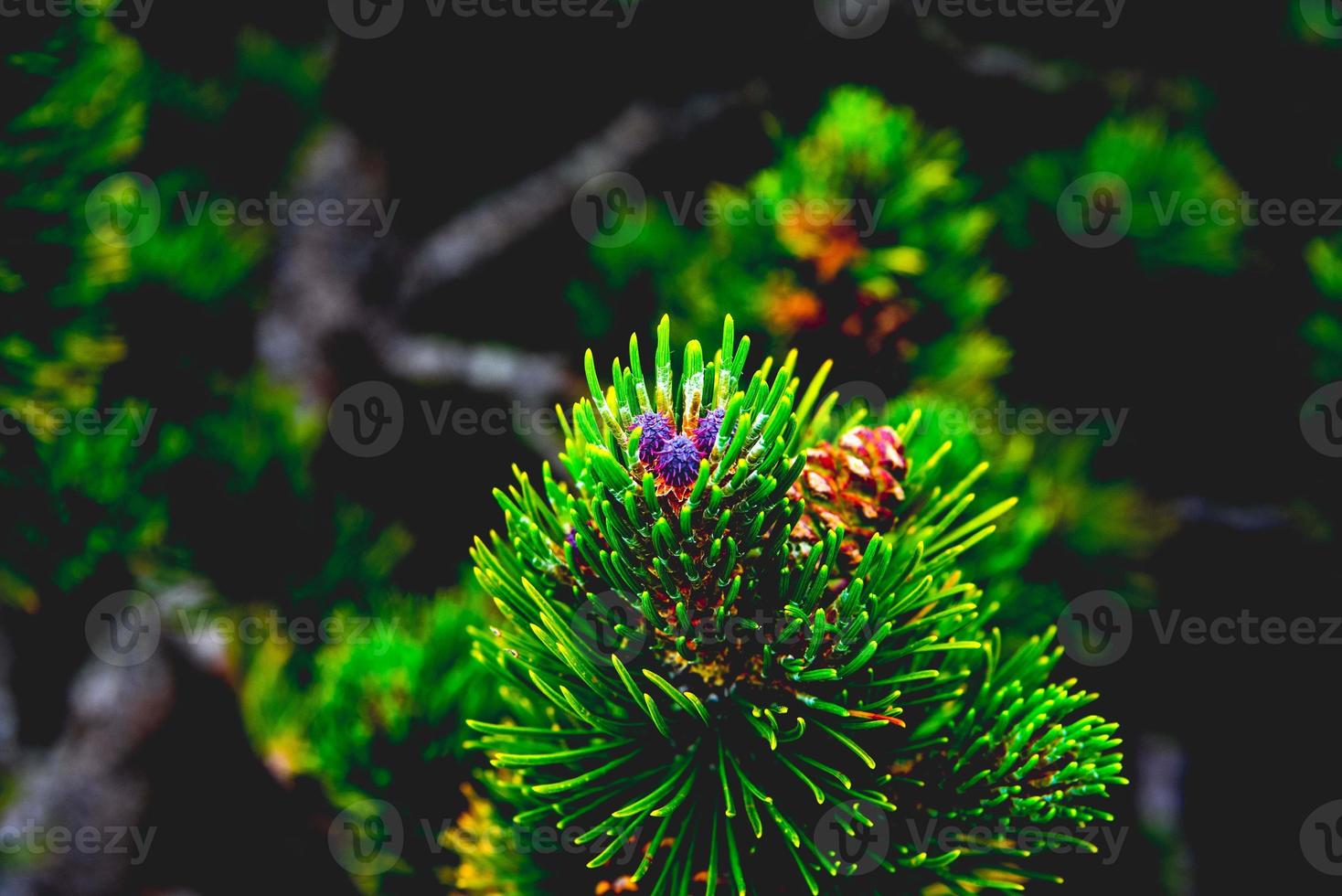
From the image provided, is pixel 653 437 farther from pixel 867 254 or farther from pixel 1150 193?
pixel 1150 193

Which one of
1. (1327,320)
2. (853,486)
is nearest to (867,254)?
(853,486)

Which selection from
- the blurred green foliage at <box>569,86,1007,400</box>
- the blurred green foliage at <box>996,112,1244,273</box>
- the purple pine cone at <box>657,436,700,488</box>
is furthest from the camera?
the blurred green foliage at <box>996,112,1244,273</box>

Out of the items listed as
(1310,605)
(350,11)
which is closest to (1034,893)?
(1310,605)

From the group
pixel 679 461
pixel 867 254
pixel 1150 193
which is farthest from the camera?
pixel 1150 193

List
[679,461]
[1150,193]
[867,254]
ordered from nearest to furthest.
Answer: [679,461] < [867,254] < [1150,193]

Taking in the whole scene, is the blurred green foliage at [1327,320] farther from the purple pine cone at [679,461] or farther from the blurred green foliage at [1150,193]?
the purple pine cone at [679,461]

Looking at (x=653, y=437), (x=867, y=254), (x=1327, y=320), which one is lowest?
(x=653, y=437)

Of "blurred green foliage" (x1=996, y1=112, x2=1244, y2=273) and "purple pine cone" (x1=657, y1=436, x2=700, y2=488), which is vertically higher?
"blurred green foliage" (x1=996, y1=112, x2=1244, y2=273)

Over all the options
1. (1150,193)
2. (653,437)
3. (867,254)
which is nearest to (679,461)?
(653,437)

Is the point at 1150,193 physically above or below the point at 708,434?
above

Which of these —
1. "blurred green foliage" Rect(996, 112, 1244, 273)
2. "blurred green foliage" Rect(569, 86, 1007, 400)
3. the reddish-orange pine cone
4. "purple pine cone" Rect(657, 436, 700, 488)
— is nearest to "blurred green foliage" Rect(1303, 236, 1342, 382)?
"blurred green foliage" Rect(996, 112, 1244, 273)

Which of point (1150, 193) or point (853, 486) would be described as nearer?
point (853, 486)

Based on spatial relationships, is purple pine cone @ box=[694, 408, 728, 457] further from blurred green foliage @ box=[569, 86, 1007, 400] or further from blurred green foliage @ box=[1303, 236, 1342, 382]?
blurred green foliage @ box=[1303, 236, 1342, 382]

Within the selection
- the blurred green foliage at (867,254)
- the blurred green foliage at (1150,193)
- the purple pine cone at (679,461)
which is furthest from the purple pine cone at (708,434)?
the blurred green foliage at (1150,193)
